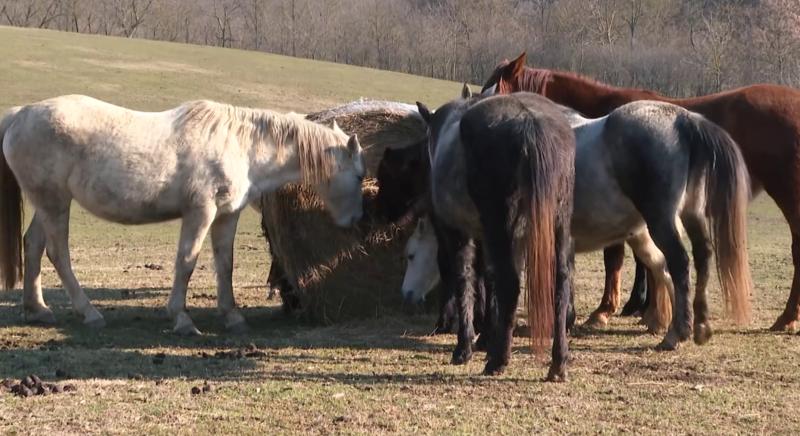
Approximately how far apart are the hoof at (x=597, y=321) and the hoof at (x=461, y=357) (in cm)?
225

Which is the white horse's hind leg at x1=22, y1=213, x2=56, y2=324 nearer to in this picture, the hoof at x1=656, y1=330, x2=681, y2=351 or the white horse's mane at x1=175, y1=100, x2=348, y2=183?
the white horse's mane at x1=175, y1=100, x2=348, y2=183

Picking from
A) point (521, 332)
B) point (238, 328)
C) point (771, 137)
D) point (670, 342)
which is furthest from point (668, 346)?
point (238, 328)

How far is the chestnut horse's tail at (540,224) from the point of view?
6.48 meters

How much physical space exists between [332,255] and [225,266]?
3.29 feet

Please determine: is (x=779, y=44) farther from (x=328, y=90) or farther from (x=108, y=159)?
(x=108, y=159)

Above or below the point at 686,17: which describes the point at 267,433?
below

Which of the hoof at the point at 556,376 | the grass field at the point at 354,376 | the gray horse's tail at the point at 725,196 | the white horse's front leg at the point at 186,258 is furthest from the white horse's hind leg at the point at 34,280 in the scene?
the gray horse's tail at the point at 725,196

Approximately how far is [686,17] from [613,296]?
68.7 meters

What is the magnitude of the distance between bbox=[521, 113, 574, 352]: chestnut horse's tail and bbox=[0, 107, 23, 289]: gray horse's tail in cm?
508

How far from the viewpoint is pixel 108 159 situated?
8.66m

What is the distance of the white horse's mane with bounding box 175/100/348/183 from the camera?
9.00 meters

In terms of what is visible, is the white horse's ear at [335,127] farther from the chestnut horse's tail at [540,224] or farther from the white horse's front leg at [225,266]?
the chestnut horse's tail at [540,224]

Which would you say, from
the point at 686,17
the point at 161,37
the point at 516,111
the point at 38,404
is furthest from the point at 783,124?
the point at 161,37

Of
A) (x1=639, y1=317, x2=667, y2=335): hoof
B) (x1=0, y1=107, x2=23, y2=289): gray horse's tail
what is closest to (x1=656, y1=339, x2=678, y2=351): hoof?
(x1=639, y1=317, x2=667, y2=335): hoof
